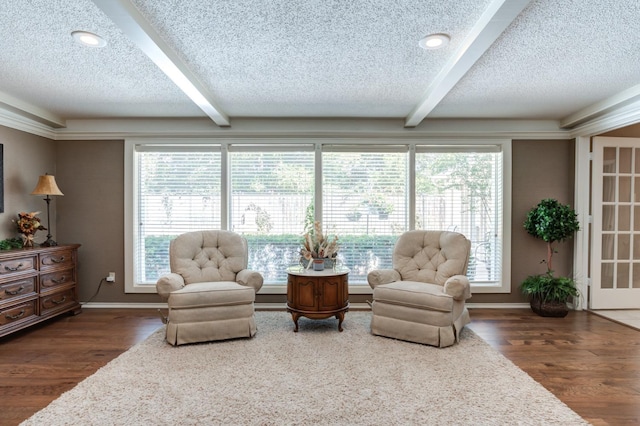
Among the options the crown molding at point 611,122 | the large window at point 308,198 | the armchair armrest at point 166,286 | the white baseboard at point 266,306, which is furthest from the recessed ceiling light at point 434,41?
the white baseboard at point 266,306

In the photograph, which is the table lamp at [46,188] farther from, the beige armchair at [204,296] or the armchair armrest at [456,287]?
the armchair armrest at [456,287]

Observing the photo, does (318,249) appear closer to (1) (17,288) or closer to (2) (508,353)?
(2) (508,353)

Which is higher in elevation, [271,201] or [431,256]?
[271,201]

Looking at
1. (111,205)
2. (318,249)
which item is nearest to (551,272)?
(318,249)

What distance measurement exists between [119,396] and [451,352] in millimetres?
2511

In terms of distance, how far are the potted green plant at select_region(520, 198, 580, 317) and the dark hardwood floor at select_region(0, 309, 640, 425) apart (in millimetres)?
146

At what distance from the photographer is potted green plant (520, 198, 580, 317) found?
4070 millimetres

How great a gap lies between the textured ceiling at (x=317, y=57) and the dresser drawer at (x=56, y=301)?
1.97 meters

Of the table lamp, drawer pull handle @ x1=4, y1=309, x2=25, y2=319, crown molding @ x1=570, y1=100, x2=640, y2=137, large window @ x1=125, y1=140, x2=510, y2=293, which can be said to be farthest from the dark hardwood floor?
crown molding @ x1=570, y1=100, x2=640, y2=137

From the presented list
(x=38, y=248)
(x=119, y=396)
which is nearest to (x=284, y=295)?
(x=119, y=396)

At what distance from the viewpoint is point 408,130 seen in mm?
4473

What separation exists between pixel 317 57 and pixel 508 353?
2.87 m

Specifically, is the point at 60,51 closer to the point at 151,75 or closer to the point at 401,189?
the point at 151,75

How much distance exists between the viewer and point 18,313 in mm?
3396
